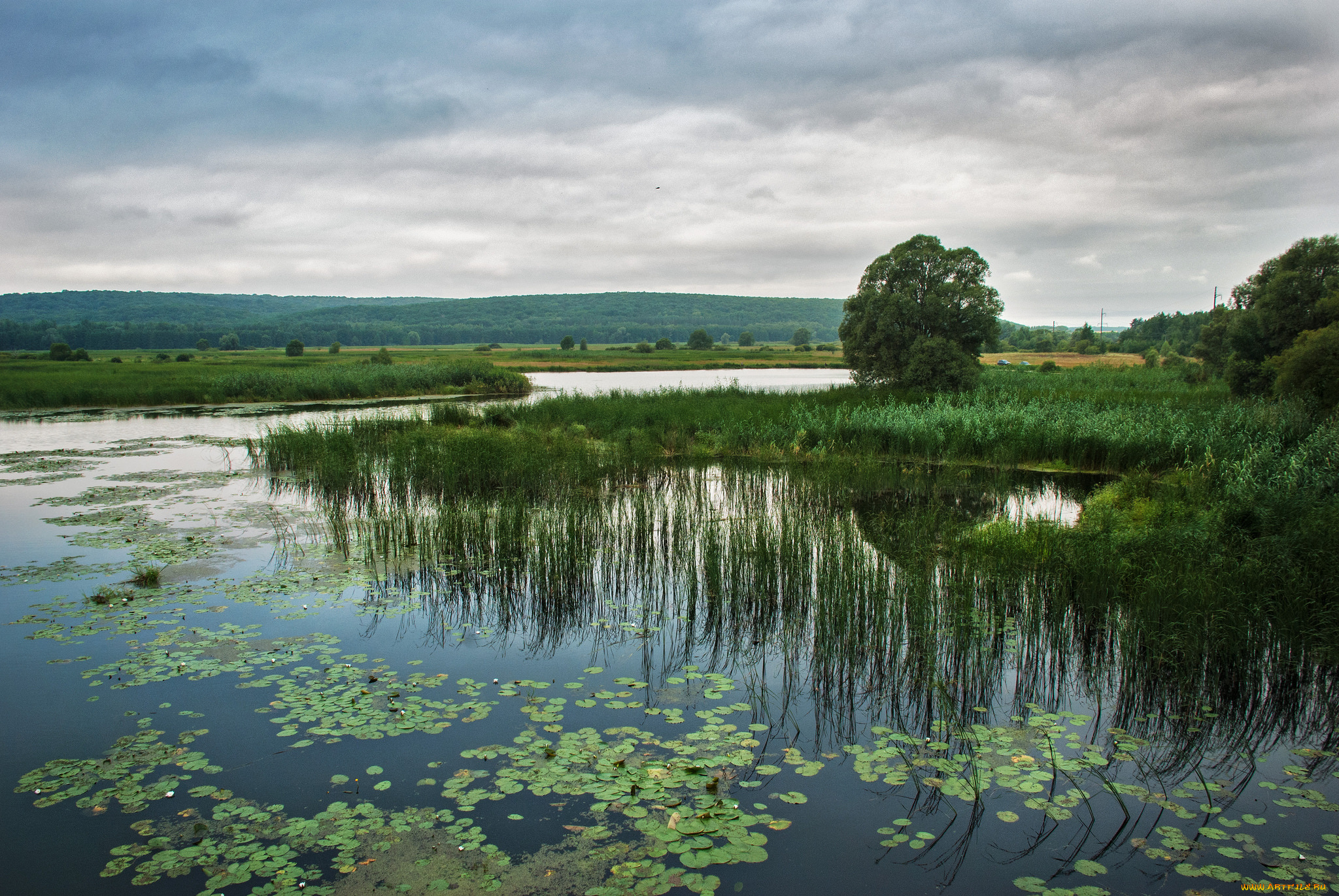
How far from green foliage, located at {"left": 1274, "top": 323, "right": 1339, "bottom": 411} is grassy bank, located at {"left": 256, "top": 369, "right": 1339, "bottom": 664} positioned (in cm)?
70

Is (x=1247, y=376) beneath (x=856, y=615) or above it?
above

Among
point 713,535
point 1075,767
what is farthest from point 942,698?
point 713,535

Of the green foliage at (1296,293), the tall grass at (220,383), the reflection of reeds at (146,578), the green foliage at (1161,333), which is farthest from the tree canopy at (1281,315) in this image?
the green foliage at (1161,333)

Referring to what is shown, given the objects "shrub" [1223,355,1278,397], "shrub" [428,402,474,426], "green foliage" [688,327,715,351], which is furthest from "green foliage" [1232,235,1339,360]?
"green foliage" [688,327,715,351]

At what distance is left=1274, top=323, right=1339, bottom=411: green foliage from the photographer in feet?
45.9

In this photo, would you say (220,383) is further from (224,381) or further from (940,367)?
(940,367)

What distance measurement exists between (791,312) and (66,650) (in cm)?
19587

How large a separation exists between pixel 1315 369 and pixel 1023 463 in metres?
5.78

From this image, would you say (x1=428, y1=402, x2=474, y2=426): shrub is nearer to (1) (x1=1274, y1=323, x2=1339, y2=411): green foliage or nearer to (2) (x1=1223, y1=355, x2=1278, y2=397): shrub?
(1) (x1=1274, y1=323, x2=1339, y2=411): green foliage

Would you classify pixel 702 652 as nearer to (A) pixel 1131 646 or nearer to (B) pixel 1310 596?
(A) pixel 1131 646

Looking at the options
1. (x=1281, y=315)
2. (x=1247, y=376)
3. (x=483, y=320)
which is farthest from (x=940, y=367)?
(x=483, y=320)

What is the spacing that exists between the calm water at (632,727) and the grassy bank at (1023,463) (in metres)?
0.41

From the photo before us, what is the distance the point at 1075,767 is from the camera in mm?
4387

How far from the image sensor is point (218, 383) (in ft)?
113
